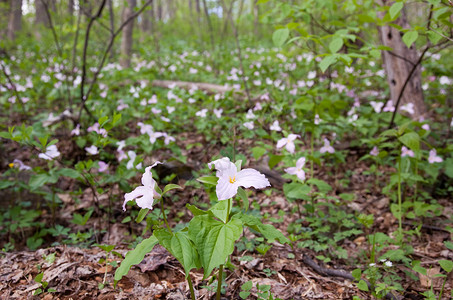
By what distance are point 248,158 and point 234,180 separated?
2379 mm

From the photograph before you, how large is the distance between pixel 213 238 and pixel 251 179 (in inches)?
9.8

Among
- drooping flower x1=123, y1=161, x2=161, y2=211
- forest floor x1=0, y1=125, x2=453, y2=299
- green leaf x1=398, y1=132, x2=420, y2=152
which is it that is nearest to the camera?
drooping flower x1=123, y1=161, x2=161, y2=211

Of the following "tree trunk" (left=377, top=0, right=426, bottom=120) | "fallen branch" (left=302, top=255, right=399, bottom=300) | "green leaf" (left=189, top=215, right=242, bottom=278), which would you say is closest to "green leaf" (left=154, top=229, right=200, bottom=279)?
"green leaf" (left=189, top=215, right=242, bottom=278)

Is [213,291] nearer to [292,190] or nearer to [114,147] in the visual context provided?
[292,190]

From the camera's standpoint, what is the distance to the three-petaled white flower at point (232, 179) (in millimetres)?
1065

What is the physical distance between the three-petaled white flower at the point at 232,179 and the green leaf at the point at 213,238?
0.11m

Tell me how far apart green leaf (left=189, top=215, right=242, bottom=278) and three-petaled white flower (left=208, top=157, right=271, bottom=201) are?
0.36ft

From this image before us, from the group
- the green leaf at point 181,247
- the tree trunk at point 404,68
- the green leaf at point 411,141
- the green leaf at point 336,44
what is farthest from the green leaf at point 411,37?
the green leaf at point 181,247

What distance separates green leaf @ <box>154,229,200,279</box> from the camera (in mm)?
1022

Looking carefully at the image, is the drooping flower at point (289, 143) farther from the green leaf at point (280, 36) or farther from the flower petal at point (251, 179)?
the flower petal at point (251, 179)

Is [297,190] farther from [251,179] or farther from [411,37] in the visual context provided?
[411,37]

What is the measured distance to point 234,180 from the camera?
1.10 metres

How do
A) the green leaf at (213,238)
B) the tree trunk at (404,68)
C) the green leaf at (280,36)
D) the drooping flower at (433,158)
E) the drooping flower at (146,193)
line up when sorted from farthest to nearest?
1. the tree trunk at (404,68)
2. the drooping flower at (433,158)
3. the green leaf at (280,36)
4. the drooping flower at (146,193)
5. the green leaf at (213,238)

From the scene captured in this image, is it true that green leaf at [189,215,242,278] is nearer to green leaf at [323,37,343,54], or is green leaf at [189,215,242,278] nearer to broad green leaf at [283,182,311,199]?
broad green leaf at [283,182,311,199]
